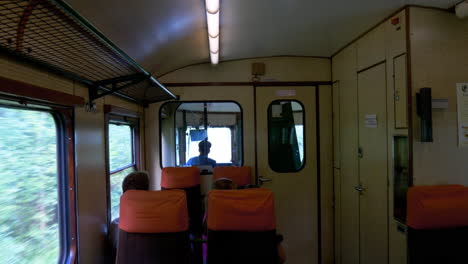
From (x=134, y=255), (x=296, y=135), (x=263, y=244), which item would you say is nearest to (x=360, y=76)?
(x=296, y=135)

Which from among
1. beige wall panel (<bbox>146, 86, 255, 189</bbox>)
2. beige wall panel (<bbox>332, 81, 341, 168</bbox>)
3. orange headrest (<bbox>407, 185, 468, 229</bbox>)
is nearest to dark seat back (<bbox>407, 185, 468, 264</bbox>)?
orange headrest (<bbox>407, 185, 468, 229</bbox>)

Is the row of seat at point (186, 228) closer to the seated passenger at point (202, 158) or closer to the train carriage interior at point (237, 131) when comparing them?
the train carriage interior at point (237, 131)

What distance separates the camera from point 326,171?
3146 millimetres

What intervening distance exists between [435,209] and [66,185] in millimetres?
2540

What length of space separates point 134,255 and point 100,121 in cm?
112

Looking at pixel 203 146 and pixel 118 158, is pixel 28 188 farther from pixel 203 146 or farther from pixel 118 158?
pixel 203 146

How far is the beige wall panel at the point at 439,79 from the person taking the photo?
5.78 feet

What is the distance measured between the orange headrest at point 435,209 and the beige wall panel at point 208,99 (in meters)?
1.82

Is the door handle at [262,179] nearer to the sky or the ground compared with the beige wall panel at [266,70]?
nearer to the ground

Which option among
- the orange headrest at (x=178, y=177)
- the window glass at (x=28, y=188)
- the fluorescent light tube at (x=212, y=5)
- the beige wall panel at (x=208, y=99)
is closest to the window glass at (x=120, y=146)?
the beige wall panel at (x=208, y=99)

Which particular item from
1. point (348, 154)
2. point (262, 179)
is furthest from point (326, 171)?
point (262, 179)

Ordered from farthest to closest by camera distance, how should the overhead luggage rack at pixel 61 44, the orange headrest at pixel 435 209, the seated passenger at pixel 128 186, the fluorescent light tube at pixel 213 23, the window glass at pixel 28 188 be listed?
A: the seated passenger at pixel 128 186 < the fluorescent light tube at pixel 213 23 < the orange headrest at pixel 435 209 < the window glass at pixel 28 188 < the overhead luggage rack at pixel 61 44

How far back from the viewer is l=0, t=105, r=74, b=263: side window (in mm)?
1169

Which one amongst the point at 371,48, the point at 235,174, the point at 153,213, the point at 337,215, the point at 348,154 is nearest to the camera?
the point at 153,213
